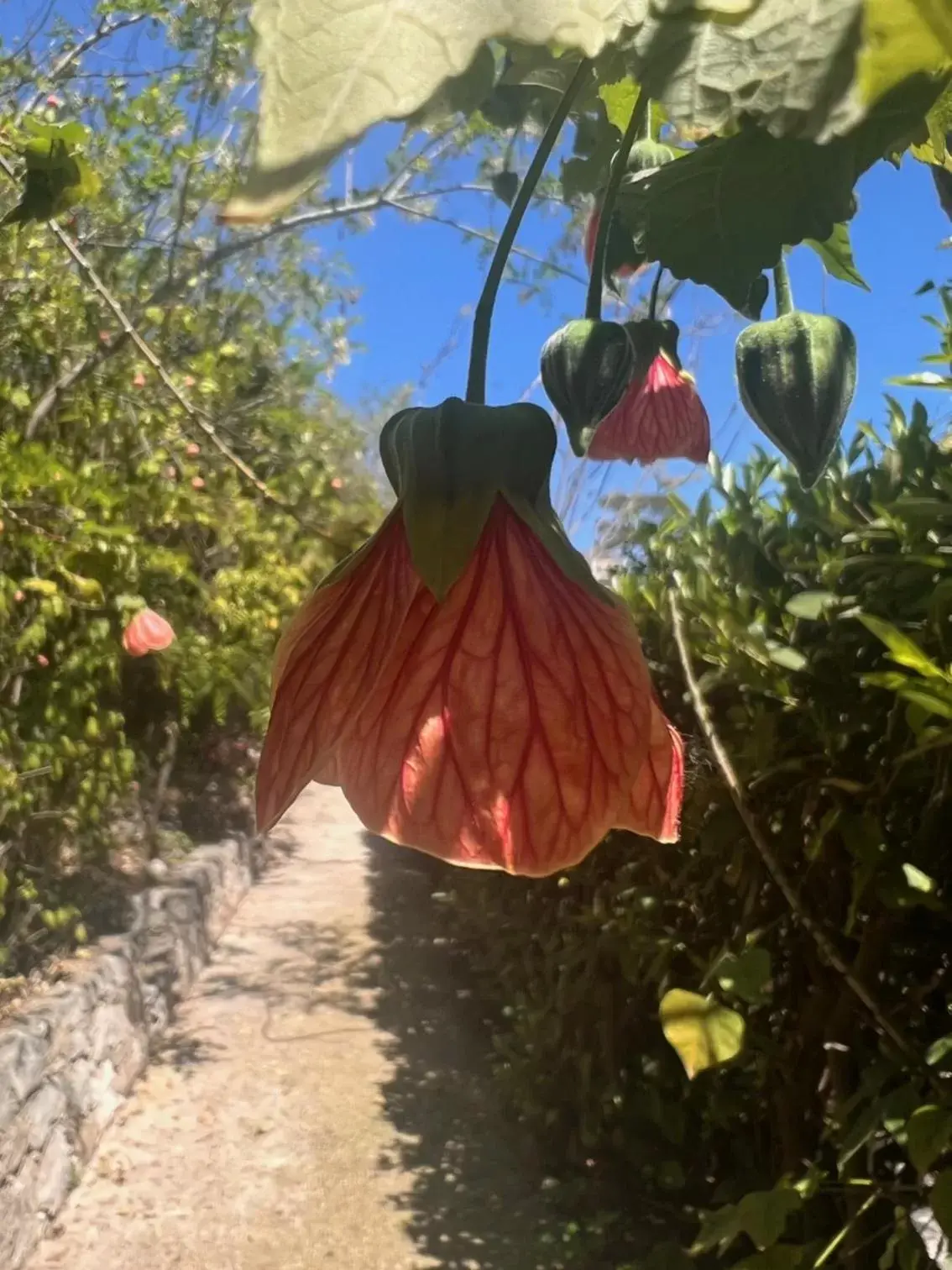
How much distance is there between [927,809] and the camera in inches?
36.9

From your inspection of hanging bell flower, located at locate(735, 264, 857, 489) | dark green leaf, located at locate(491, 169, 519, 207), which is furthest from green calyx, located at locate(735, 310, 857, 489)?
dark green leaf, located at locate(491, 169, 519, 207)

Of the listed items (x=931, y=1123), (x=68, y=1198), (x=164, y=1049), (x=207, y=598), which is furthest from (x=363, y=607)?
(x=207, y=598)

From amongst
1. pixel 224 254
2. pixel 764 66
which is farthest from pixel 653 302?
pixel 224 254

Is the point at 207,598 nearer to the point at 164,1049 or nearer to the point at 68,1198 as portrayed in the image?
the point at 164,1049

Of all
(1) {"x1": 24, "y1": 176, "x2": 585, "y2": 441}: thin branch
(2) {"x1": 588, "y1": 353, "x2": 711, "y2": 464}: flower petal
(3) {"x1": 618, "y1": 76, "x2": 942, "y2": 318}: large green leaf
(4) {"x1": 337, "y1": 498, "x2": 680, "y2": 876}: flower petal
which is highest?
(1) {"x1": 24, "y1": 176, "x2": 585, "y2": 441}: thin branch

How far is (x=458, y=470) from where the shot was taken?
34 centimetres

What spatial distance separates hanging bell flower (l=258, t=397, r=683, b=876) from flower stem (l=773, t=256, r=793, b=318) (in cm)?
17

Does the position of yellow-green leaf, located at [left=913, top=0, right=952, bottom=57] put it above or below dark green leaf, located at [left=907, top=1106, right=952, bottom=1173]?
above

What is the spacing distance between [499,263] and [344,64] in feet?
0.56

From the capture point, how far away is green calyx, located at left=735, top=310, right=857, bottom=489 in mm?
446

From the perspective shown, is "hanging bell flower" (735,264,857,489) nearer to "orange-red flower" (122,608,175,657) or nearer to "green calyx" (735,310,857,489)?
"green calyx" (735,310,857,489)

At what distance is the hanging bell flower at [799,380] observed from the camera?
1.46 feet

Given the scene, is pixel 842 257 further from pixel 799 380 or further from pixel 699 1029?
pixel 699 1029

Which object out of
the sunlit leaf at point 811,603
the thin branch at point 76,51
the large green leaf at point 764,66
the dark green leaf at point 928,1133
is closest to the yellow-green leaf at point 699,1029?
the dark green leaf at point 928,1133
